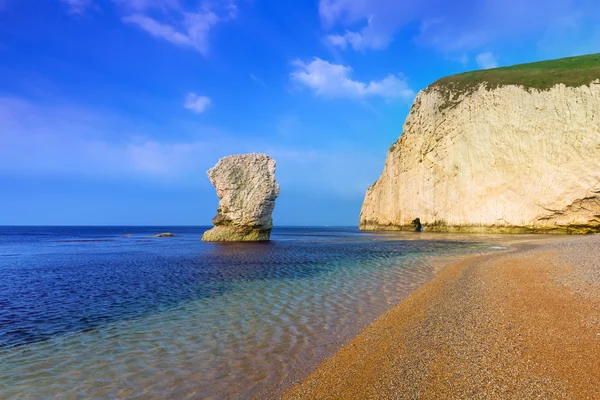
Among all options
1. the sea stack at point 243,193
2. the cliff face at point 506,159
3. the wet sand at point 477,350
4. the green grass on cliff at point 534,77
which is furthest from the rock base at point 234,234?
the green grass on cliff at point 534,77

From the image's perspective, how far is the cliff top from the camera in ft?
141

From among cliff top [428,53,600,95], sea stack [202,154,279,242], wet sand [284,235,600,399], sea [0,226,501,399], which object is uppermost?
cliff top [428,53,600,95]

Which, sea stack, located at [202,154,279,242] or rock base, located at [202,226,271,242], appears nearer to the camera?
sea stack, located at [202,154,279,242]

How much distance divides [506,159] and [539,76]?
40.1 ft

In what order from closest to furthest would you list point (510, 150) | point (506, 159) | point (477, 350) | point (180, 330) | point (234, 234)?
point (477, 350), point (180, 330), point (234, 234), point (510, 150), point (506, 159)

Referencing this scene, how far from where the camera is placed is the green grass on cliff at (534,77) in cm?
4312

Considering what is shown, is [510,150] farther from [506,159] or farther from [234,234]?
[234,234]

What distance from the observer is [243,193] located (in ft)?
136

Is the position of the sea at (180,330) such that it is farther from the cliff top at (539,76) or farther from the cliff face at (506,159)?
the cliff top at (539,76)

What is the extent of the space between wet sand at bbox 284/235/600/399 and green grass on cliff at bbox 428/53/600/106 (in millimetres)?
45242

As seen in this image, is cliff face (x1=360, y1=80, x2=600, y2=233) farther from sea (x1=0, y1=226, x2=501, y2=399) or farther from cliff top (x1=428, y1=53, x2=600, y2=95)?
sea (x1=0, y1=226, x2=501, y2=399)

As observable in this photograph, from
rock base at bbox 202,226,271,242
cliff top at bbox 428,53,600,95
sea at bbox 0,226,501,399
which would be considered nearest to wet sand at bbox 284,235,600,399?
sea at bbox 0,226,501,399

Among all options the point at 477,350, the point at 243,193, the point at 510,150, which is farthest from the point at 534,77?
the point at 477,350

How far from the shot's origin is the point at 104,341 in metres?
7.40
